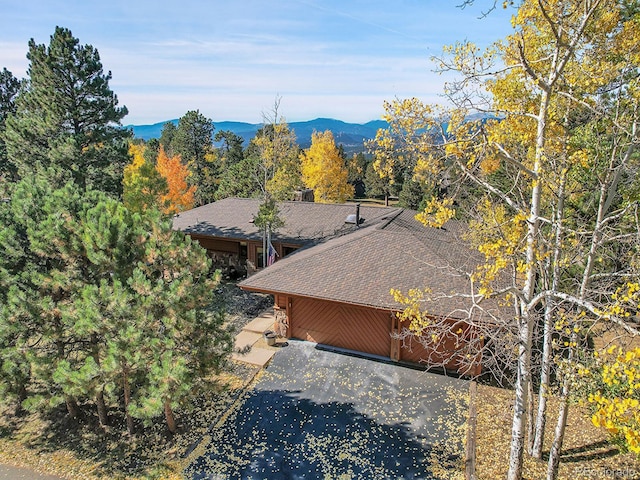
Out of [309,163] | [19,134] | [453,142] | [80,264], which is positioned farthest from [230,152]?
[453,142]

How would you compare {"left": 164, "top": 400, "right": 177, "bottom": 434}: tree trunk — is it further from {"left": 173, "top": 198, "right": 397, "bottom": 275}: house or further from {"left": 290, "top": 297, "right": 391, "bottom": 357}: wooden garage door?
{"left": 173, "top": 198, "right": 397, "bottom": 275}: house

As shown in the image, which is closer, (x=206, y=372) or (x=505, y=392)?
(x=206, y=372)

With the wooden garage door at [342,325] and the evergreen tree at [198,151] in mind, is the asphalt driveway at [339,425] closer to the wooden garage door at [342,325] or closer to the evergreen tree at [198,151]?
the wooden garage door at [342,325]

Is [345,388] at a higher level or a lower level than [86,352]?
lower

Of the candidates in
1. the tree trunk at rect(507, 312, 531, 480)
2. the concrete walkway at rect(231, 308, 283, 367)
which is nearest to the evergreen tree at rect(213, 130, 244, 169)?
the concrete walkway at rect(231, 308, 283, 367)

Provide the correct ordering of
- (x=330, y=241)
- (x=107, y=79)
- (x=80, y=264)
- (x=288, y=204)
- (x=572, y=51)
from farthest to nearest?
(x=288, y=204), (x=107, y=79), (x=330, y=241), (x=80, y=264), (x=572, y=51)

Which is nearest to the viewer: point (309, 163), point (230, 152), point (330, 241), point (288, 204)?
point (330, 241)

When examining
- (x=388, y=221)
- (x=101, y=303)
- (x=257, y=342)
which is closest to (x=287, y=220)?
(x=388, y=221)

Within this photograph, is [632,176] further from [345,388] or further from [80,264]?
[80,264]
